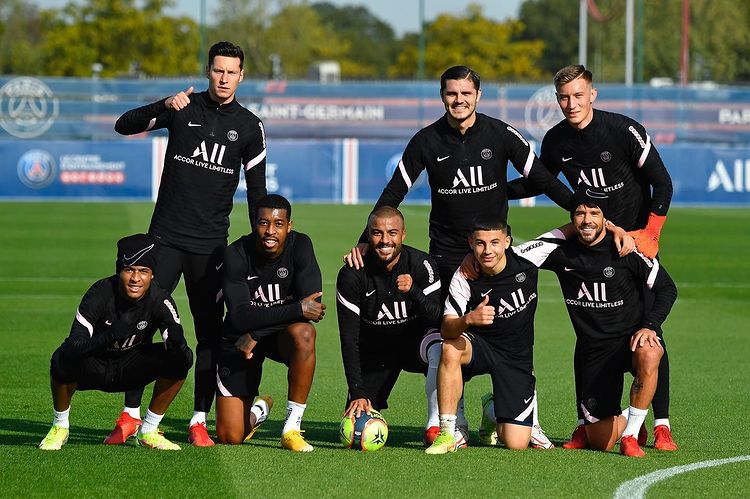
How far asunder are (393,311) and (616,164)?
1.72 m

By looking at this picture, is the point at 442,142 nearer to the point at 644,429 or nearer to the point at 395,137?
the point at 644,429

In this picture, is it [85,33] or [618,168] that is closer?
[618,168]

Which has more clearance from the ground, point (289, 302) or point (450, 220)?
point (450, 220)

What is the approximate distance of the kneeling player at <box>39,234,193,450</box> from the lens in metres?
7.84

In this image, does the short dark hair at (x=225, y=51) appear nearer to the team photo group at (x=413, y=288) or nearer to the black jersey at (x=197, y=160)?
the team photo group at (x=413, y=288)

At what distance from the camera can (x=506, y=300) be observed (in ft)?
26.8

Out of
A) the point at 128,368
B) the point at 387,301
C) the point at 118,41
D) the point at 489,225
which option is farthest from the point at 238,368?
the point at 118,41

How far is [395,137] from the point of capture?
36438 mm

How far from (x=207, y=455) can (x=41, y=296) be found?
8.96 meters

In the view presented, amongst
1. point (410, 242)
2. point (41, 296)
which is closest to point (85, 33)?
point (410, 242)

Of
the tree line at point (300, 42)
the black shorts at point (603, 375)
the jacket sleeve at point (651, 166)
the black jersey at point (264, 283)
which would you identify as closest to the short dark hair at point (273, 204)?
the black jersey at point (264, 283)

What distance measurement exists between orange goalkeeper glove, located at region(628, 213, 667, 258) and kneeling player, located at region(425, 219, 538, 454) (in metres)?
0.70

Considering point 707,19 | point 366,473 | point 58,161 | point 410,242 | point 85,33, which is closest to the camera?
point 366,473

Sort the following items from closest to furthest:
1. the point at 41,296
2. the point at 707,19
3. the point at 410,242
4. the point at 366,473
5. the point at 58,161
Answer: the point at 366,473 → the point at 41,296 → the point at 410,242 → the point at 58,161 → the point at 707,19
